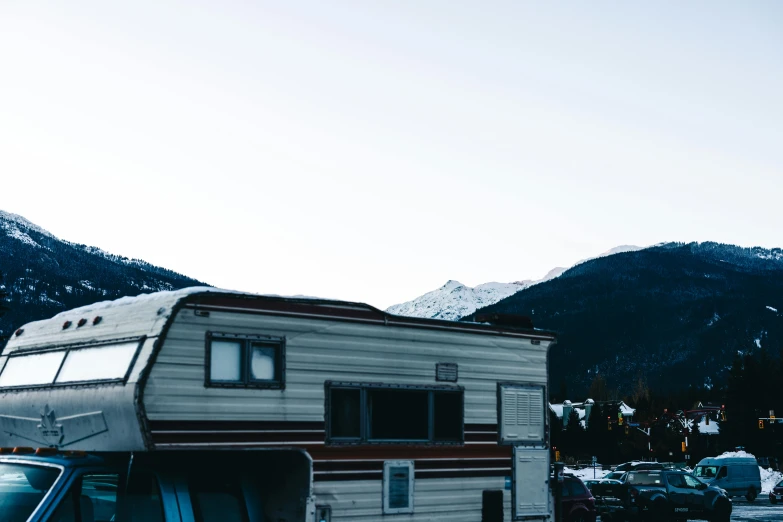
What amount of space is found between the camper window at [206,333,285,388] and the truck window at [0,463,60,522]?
6.12 feet

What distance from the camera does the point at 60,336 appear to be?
11375 mm

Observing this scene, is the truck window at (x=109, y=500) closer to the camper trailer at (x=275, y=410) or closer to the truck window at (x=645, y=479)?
the camper trailer at (x=275, y=410)

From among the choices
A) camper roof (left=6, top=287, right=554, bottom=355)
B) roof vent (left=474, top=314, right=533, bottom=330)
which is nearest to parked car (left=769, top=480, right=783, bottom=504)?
roof vent (left=474, top=314, right=533, bottom=330)

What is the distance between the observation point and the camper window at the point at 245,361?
10.5m

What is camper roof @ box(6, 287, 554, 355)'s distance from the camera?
10.3m

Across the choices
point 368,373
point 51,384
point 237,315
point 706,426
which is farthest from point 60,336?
point 706,426

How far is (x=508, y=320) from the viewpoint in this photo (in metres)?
13.8

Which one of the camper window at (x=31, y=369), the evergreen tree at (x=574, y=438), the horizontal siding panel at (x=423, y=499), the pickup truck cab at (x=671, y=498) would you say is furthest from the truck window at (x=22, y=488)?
the evergreen tree at (x=574, y=438)

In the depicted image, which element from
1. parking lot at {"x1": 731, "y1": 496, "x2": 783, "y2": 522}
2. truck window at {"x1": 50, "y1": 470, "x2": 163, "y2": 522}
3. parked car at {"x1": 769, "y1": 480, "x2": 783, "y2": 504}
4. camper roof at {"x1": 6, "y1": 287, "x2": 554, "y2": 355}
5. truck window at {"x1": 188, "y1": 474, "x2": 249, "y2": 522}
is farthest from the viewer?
parked car at {"x1": 769, "y1": 480, "x2": 783, "y2": 504}

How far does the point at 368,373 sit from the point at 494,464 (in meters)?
2.39

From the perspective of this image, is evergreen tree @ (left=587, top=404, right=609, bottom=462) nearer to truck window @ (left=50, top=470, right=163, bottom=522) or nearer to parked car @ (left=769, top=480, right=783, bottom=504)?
parked car @ (left=769, top=480, right=783, bottom=504)

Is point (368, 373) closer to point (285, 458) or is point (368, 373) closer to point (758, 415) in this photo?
point (285, 458)

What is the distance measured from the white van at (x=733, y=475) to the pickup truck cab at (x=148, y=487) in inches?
1429

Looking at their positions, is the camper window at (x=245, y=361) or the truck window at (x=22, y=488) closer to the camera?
the truck window at (x=22, y=488)
